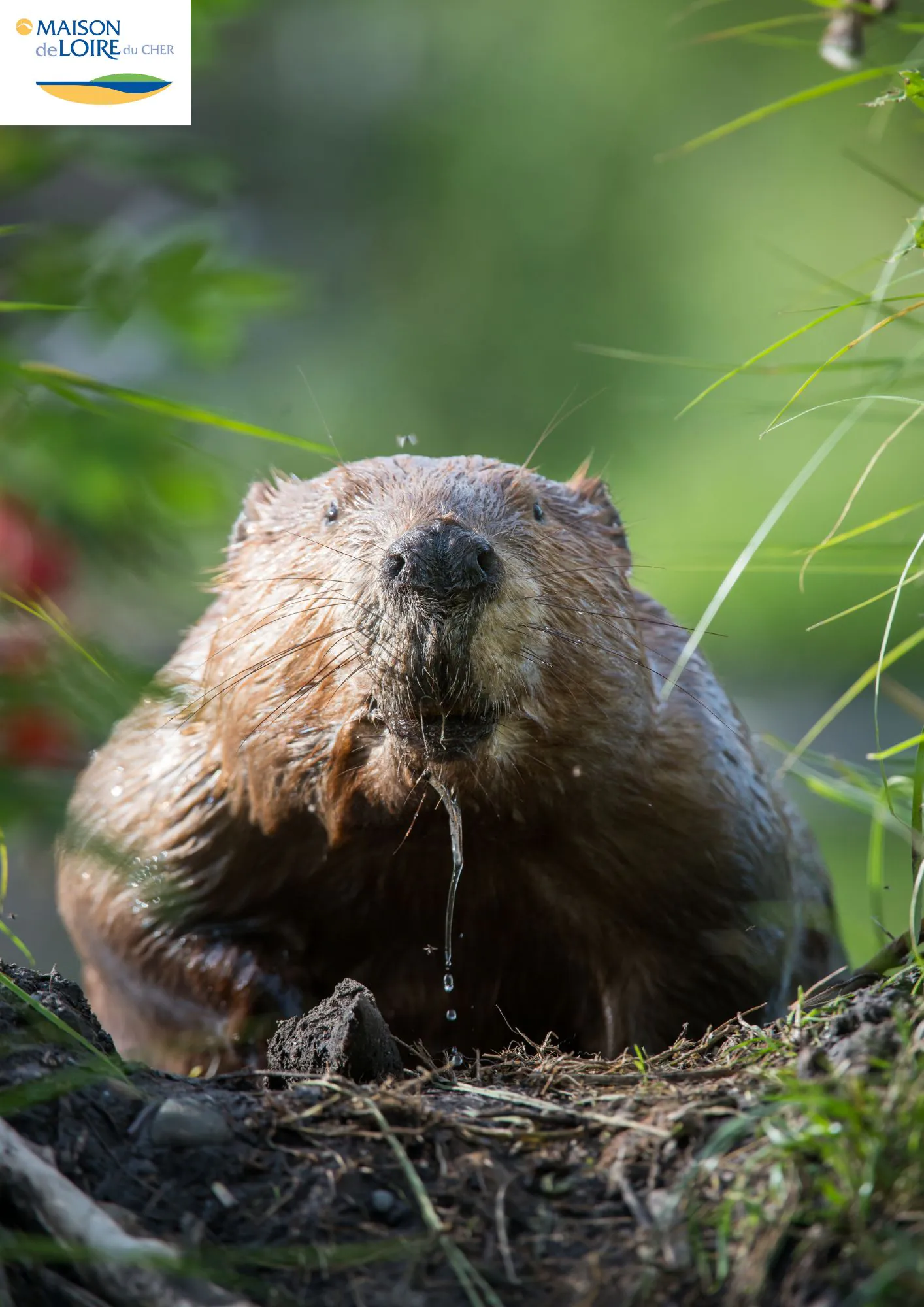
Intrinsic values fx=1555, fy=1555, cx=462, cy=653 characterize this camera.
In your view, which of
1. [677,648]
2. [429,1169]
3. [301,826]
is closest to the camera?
[429,1169]

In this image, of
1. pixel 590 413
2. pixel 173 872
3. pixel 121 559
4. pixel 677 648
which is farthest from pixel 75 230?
pixel 590 413

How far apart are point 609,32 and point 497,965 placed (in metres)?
12.0

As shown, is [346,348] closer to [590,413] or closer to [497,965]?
[590,413]

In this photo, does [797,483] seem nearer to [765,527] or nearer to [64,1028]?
[765,527]

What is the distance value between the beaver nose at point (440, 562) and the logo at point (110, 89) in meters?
1.16

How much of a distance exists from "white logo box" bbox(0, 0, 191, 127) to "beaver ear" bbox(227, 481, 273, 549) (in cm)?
84

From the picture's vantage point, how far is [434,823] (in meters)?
2.95

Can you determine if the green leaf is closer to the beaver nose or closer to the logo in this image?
the beaver nose

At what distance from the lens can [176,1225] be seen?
71.1 inches

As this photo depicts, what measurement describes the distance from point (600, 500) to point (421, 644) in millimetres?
1255

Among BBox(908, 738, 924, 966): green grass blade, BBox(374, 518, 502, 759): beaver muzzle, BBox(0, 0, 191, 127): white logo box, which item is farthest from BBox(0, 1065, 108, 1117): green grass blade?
BBox(0, 0, 191, 127): white logo box

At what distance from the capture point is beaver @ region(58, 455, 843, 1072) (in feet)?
9.50

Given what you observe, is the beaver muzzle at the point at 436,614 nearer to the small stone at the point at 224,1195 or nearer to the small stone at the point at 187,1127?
the small stone at the point at 187,1127

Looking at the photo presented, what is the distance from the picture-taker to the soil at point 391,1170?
1.69m
